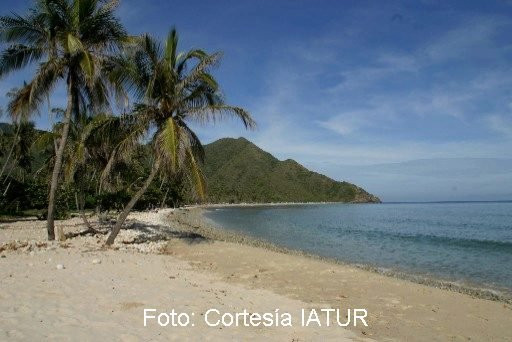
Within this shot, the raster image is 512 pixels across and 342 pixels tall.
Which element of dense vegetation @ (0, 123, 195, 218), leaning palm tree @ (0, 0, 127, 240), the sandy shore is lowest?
the sandy shore

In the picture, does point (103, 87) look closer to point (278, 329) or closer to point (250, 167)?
point (278, 329)

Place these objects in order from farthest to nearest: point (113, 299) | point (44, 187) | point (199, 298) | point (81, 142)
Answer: point (44, 187) → point (81, 142) → point (199, 298) → point (113, 299)

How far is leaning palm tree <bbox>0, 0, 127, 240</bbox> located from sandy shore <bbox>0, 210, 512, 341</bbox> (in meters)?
5.17

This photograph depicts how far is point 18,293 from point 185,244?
10.5 m

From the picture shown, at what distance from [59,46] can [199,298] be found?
11.2 metres

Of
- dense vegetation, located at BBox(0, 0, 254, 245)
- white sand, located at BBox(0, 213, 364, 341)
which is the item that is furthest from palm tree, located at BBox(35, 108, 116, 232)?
white sand, located at BBox(0, 213, 364, 341)

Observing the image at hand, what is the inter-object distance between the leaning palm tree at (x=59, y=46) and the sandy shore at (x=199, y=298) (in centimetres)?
517

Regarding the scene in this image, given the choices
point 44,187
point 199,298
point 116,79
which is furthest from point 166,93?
point 44,187

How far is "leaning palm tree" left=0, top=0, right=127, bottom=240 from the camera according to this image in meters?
14.0

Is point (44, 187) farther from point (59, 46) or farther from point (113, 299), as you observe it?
point (113, 299)

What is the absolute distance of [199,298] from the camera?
26.4 ft

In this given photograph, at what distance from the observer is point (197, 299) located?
26.0 feet

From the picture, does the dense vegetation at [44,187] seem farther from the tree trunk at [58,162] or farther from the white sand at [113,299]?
the white sand at [113,299]

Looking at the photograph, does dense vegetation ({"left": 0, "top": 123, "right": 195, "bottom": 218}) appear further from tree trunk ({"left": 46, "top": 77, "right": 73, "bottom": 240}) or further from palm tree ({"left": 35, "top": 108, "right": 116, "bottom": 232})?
tree trunk ({"left": 46, "top": 77, "right": 73, "bottom": 240})
